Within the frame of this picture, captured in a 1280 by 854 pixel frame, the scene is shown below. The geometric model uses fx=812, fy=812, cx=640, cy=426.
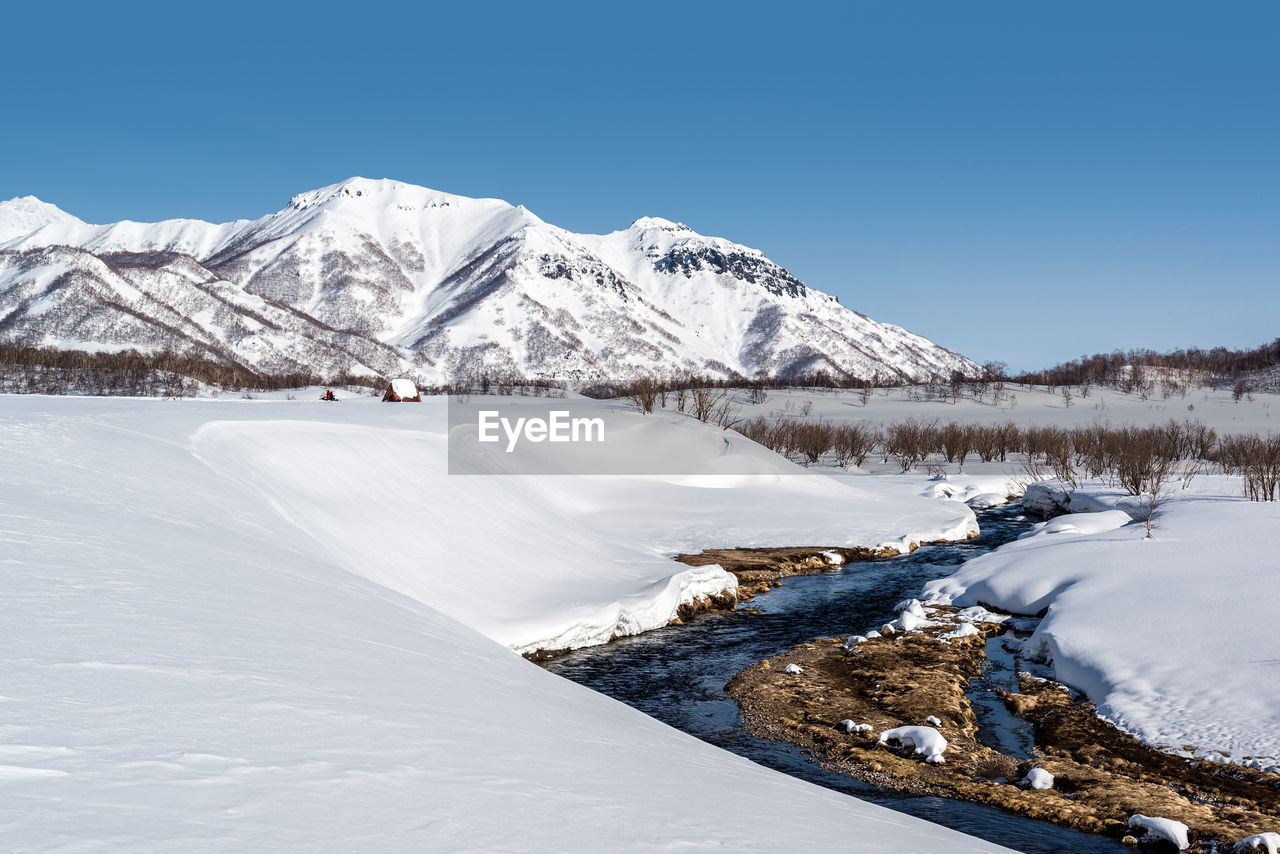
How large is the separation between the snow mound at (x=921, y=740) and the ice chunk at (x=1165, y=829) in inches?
93.8

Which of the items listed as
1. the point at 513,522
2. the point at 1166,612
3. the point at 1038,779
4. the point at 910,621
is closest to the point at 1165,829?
the point at 1038,779

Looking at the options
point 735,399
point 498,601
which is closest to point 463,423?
point 498,601

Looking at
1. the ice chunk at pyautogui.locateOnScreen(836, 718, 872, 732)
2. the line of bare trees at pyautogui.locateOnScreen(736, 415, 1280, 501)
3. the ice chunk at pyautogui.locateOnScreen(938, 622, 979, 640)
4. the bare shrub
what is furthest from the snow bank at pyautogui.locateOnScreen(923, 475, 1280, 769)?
the bare shrub

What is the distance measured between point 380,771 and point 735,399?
87354mm

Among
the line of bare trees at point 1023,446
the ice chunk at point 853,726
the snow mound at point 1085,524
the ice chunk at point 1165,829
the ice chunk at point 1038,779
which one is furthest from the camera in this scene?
the line of bare trees at point 1023,446

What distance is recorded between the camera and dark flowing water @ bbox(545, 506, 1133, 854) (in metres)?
8.91

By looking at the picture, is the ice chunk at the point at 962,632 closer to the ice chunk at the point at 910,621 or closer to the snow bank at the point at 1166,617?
the ice chunk at the point at 910,621

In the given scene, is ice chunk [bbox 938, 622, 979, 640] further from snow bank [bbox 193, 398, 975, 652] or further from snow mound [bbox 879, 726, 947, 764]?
snow bank [bbox 193, 398, 975, 652]

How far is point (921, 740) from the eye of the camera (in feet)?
35.6

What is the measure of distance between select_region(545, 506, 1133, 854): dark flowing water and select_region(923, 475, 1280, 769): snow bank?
152 centimetres

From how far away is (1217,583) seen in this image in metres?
14.8

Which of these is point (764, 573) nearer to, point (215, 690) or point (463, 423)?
point (463, 423)

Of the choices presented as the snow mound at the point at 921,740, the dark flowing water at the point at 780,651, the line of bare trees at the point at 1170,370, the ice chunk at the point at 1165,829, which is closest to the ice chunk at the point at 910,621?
the dark flowing water at the point at 780,651

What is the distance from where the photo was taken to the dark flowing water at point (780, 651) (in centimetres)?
891
